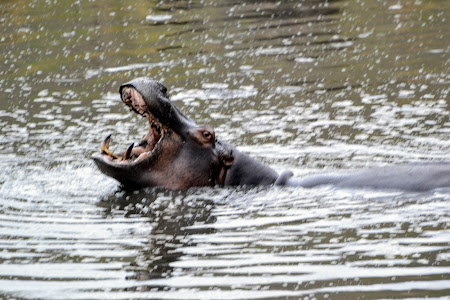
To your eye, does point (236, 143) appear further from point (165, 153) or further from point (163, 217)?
point (163, 217)

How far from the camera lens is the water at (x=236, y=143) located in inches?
248

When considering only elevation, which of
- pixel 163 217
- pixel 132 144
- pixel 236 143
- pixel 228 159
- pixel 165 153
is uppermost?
pixel 132 144

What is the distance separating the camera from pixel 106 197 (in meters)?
8.53

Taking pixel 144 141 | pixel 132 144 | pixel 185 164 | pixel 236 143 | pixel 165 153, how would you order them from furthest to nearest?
pixel 236 143 → pixel 144 141 → pixel 185 164 → pixel 165 153 → pixel 132 144

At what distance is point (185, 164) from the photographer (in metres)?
8.39

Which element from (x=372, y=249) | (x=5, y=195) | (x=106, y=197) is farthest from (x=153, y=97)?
(x=372, y=249)

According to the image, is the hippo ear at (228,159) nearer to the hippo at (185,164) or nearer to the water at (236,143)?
the hippo at (185,164)

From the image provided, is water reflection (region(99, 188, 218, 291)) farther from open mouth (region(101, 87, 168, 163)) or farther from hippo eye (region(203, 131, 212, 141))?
hippo eye (region(203, 131, 212, 141))

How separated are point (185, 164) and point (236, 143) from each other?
202 centimetres

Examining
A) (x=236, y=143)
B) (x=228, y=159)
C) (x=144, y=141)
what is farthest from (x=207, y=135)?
(x=236, y=143)

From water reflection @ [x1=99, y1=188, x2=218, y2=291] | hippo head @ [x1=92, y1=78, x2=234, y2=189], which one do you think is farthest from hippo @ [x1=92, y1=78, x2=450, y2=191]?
water reflection @ [x1=99, y1=188, x2=218, y2=291]

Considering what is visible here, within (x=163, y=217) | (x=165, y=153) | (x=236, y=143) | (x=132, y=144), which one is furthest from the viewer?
(x=236, y=143)

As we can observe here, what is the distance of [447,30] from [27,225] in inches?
393

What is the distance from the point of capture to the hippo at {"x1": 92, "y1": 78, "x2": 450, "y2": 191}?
8078 mm
